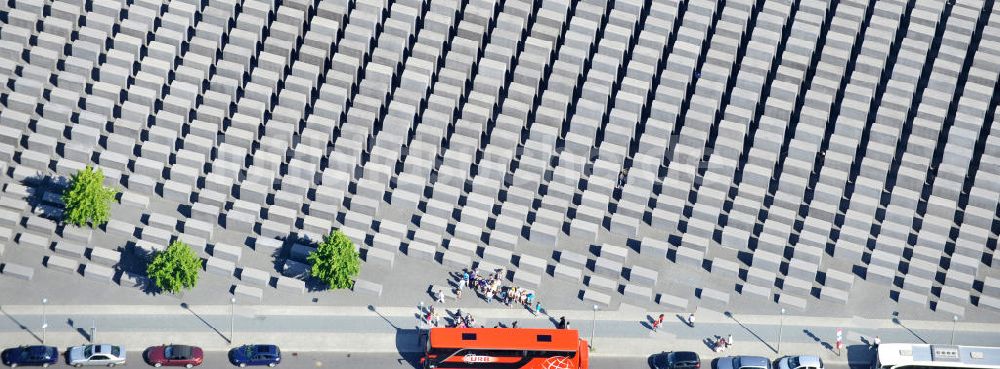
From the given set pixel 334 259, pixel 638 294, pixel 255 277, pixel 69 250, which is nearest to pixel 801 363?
pixel 638 294

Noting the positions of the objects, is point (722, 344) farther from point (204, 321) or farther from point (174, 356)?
point (174, 356)

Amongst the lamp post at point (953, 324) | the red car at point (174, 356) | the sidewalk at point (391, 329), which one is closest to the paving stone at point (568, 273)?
the sidewalk at point (391, 329)

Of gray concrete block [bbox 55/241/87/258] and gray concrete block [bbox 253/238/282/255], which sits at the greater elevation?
gray concrete block [bbox 253/238/282/255]

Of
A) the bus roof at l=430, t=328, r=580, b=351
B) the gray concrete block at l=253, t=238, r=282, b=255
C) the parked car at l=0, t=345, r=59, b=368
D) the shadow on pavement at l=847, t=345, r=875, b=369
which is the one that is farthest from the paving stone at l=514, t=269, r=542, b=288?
the parked car at l=0, t=345, r=59, b=368

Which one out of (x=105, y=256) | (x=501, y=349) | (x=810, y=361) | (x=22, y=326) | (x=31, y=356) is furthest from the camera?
(x=105, y=256)

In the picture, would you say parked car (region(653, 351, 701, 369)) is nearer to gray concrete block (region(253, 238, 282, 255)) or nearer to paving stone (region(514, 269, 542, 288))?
paving stone (region(514, 269, 542, 288))

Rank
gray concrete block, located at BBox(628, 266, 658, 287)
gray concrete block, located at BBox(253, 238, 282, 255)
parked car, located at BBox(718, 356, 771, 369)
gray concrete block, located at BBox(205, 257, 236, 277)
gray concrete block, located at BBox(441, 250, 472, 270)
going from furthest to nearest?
gray concrete block, located at BBox(253, 238, 282, 255) < gray concrete block, located at BBox(441, 250, 472, 270) < gray concrete block, located at BBox(628, 266, 658, 287) < gray concrete block, located at BBox(205, 257, 236, 277) < parked car, located at BBox(718, 356, 771, 369)
